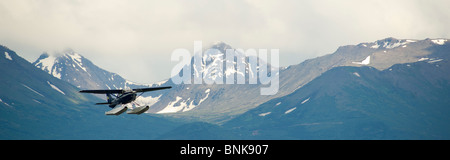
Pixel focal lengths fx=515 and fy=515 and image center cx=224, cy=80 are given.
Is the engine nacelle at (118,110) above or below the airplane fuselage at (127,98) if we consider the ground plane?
below

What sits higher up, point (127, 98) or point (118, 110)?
point (127, 98)

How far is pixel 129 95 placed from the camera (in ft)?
379

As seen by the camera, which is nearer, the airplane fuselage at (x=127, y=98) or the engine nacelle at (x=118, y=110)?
the engine nacelle at (x=118, y=110)

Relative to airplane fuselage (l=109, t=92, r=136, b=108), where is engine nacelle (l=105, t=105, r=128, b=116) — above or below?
below

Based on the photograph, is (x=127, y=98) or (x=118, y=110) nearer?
(x=118, y=110)

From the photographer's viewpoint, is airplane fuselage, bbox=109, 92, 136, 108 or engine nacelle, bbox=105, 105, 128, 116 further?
airplane fuselage, bbox=109, 92, 136, 108
